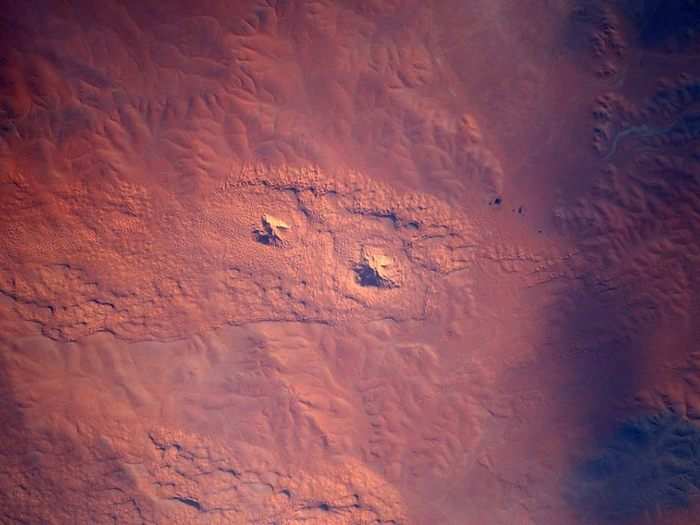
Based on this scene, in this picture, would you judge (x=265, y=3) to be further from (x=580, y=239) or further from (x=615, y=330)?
(x=615, y=330)

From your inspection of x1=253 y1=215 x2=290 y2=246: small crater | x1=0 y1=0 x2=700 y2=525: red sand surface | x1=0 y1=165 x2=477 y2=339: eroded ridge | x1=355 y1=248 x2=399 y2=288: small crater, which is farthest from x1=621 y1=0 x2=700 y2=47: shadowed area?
x1=253 y1=215 x2=290 y2=246: small crater

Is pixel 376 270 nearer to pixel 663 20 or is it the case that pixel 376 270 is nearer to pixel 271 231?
pixel 271 231

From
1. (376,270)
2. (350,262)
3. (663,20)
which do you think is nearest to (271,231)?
(350,262)

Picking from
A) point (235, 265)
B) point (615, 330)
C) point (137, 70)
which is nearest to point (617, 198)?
point (615, 330)

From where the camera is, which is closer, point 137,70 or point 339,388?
point 137,70

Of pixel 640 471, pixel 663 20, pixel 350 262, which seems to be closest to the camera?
pixel 663 20
